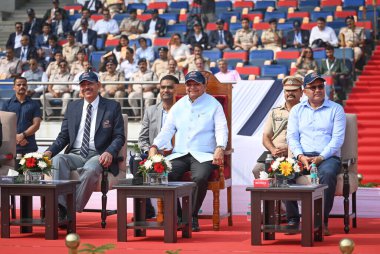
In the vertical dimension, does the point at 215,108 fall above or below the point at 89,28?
below

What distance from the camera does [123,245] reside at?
8852 mm

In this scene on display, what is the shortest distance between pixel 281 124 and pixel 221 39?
9.81 meters

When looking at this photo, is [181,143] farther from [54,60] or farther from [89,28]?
[89,28]

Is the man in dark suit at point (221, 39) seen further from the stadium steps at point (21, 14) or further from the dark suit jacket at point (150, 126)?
the dark suit jacket at point (150, 126)

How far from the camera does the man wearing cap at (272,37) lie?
1984 cm

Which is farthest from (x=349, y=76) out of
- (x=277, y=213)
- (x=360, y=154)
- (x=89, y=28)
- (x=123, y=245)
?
(x=123, y=245)

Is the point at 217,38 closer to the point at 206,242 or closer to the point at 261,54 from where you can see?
the point at 261,54

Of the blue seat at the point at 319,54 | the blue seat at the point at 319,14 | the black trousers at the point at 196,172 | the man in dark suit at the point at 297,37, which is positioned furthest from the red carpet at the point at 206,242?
the blue seat at the point at 319,14

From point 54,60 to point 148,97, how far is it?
4.79 m

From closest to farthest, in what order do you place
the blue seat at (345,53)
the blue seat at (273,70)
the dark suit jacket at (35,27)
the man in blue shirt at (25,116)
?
the man in blue shirt at (25,116), the blue seat at (273,70), the blue seat at (345,53), the dark suit jacket at (35,27)

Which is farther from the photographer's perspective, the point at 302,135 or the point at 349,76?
the point at 349,76

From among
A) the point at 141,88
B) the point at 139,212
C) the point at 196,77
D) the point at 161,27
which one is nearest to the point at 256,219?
Result: the point at 139,212

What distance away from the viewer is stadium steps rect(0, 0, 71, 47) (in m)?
24.9

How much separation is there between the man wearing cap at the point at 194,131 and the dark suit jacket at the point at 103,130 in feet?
1.69
